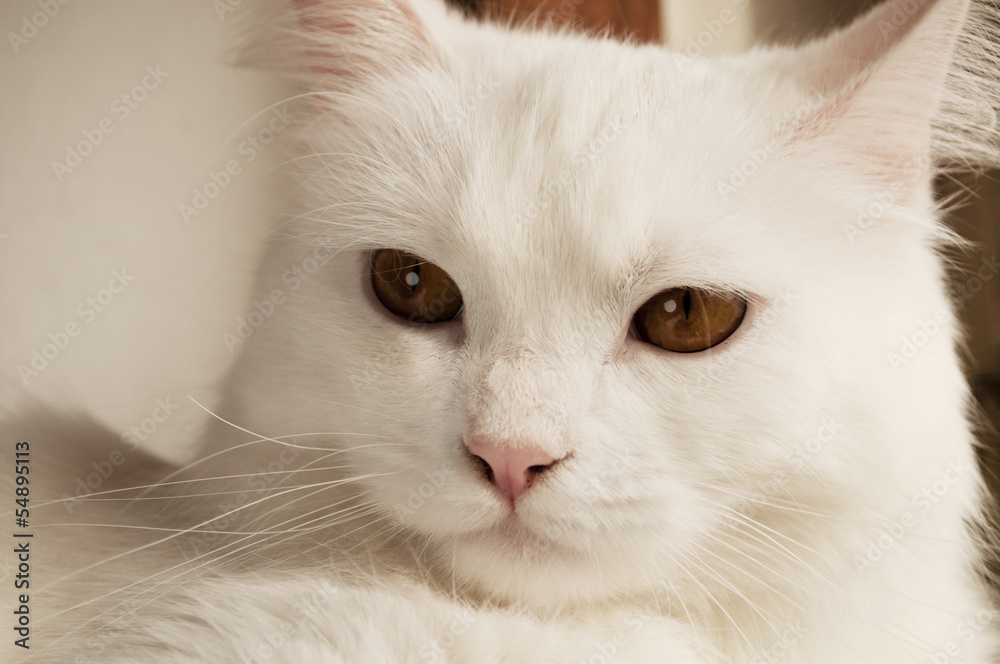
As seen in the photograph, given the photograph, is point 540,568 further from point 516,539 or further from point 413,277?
point 413,277

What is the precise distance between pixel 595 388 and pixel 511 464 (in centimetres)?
12

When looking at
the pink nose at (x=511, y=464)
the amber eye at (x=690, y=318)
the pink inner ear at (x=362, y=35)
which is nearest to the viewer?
the pink nose at (x=511, y=464)

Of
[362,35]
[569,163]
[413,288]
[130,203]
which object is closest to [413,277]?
[413,288]

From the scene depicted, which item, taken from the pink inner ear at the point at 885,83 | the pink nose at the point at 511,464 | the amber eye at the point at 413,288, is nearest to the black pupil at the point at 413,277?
the amber eye at the point at 413,288

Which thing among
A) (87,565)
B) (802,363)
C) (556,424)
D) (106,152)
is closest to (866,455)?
(802,363)

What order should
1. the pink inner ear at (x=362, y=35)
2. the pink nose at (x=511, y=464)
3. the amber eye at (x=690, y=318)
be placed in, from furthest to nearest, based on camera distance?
the pink inner ear at (x=362, y=35), the amber eye at (x=690, y=318), the pink nose at (x=511, y=464)

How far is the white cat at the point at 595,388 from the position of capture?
68 cm

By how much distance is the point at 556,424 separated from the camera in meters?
0.66

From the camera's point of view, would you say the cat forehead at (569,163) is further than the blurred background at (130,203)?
No

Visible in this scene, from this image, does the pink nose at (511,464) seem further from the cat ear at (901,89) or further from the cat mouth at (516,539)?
the cat ear at (901,89)

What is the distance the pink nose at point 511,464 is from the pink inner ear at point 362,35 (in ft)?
1.67

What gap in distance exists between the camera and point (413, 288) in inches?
32.5

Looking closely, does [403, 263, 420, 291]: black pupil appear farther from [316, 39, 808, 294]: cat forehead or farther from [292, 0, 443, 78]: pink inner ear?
[292, 0, 443, 78]: pink inner ear

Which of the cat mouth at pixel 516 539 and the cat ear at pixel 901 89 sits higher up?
the cat ear at pixel 901 89
